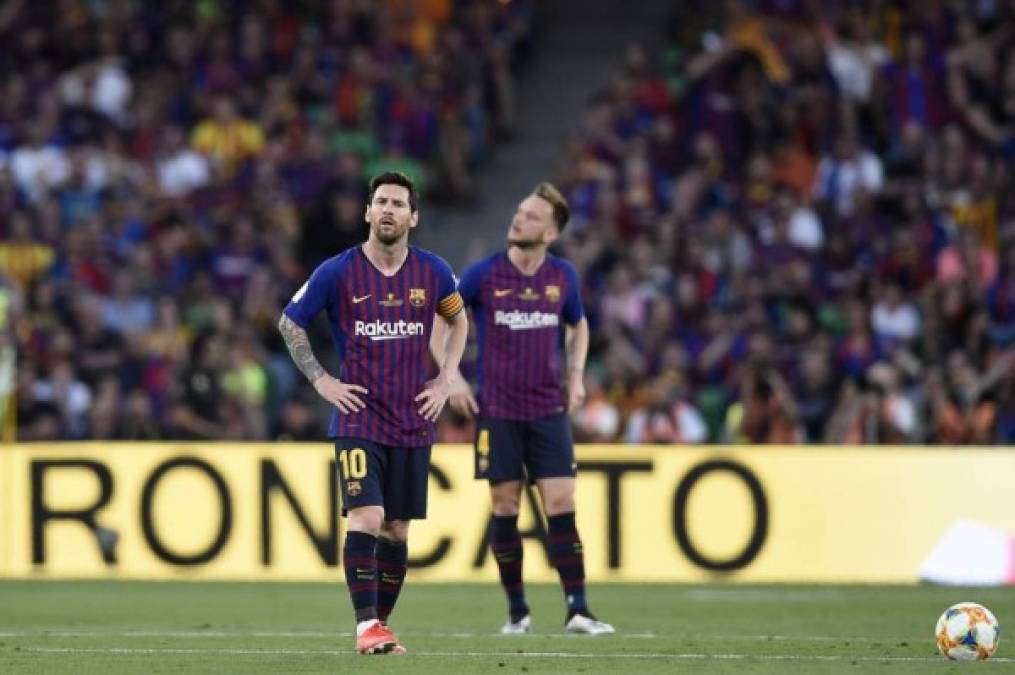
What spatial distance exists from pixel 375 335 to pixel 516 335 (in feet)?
6.49

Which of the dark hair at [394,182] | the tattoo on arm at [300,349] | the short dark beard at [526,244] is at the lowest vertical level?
the tattoo on arm at [300,349]

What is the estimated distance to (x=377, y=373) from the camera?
10961 millimetres

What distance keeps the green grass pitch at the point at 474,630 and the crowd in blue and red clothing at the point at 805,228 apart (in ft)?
9.99

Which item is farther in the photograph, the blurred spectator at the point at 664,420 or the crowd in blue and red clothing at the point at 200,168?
the crowd in blue and red clothing at the point at 200,168

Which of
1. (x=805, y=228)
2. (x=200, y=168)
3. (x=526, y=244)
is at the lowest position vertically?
(x=526, y=244)

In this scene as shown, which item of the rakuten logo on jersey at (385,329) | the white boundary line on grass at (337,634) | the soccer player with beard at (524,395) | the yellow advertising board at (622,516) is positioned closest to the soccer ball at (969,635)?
the white boundary line on grass at (337,634)

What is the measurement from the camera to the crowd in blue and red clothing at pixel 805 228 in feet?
64.7

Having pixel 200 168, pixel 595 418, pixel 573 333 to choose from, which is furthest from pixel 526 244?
pixel 200 168

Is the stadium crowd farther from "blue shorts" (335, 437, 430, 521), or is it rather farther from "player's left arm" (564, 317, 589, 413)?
"blue shorts" (335, 437, 430, 521)

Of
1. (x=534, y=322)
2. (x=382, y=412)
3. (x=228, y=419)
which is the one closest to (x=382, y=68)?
(x=228, y=419)

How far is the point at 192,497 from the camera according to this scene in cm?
1780

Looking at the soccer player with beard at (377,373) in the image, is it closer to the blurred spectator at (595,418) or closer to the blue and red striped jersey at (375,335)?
the blue and red striped jersey at (375,335)

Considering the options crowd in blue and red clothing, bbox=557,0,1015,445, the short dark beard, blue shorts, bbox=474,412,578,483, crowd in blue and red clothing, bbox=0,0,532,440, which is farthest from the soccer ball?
crowd in blue and red clothing, bbox=0,0,532,440

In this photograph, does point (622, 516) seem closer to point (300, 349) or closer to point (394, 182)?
point (300, 349)
